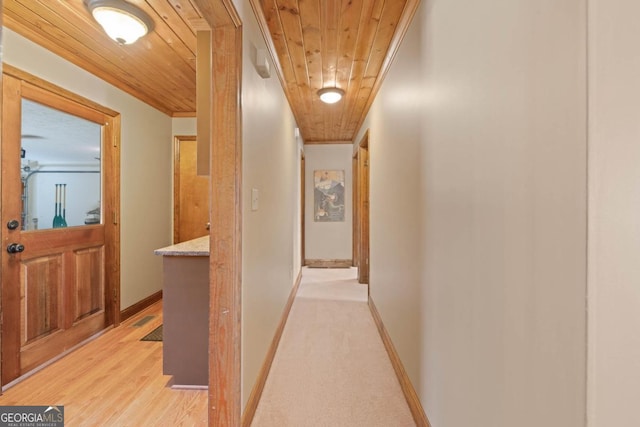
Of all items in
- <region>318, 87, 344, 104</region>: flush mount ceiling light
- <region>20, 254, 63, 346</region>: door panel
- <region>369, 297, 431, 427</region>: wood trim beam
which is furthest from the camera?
<region>318, 87, 344, 104</region>: flush mount ceiling light

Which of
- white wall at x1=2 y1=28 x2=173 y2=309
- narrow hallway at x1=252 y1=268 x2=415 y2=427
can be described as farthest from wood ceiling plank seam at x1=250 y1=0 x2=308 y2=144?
narrow hallway at x1=252 y1=268 x2=415 y2=427

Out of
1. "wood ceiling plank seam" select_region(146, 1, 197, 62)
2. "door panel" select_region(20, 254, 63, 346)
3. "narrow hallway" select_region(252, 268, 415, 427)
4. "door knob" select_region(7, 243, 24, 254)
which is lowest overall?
"narrow hallway" select_region(252, 268, 415, 427)

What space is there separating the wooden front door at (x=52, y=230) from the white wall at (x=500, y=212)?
2.60 m

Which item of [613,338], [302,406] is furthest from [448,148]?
[302,406]

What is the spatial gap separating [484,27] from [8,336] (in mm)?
3075

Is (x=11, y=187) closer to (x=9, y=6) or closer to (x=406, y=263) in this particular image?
(x=9, y=6)

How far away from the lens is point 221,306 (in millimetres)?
1480

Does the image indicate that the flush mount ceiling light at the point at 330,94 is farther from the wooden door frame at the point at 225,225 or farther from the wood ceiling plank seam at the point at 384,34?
the wooden door frame at the point at 225,225

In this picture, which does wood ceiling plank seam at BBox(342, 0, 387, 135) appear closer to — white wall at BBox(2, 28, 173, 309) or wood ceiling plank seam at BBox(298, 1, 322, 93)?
wood ceiling plank seam at BBox(298, 1, 322, 93)

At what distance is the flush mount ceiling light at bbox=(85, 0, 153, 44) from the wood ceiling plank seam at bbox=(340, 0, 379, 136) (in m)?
1.36

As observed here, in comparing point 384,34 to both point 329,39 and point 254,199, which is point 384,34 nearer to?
point 329,39

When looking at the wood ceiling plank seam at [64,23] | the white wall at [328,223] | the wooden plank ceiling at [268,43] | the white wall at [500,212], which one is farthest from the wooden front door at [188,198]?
the white wall at [500,212]

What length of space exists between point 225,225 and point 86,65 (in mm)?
2315

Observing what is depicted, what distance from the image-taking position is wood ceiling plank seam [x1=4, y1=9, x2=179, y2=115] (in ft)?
6.84
